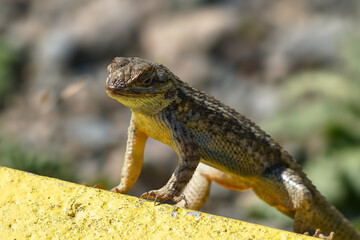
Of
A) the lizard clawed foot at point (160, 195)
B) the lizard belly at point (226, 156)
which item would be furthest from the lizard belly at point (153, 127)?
the lizard clawed foot at point (160, 195)

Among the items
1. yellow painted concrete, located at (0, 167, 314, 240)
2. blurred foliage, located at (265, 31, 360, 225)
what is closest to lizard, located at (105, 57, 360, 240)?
yellow painted concrete, located at (0, 167, 314, 240)

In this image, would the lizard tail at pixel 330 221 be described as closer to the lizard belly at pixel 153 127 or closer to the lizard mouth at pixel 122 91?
the lizard belly at pixel 153 127

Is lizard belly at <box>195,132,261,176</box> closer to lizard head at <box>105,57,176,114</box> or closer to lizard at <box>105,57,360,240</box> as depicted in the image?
lizard at <box>105,57,360,240</box>

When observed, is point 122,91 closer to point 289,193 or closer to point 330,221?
point 289,193

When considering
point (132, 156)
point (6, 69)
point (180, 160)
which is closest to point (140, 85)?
point (180, 160)

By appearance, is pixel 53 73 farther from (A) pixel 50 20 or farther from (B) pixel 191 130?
(B) pixel 191 130

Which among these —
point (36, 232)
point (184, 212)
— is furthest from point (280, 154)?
point (36, 232)

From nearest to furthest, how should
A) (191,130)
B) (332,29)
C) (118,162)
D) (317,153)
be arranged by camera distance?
1. (191,130)
2. (317,153)
3. (118,162)
4. (332,29)
